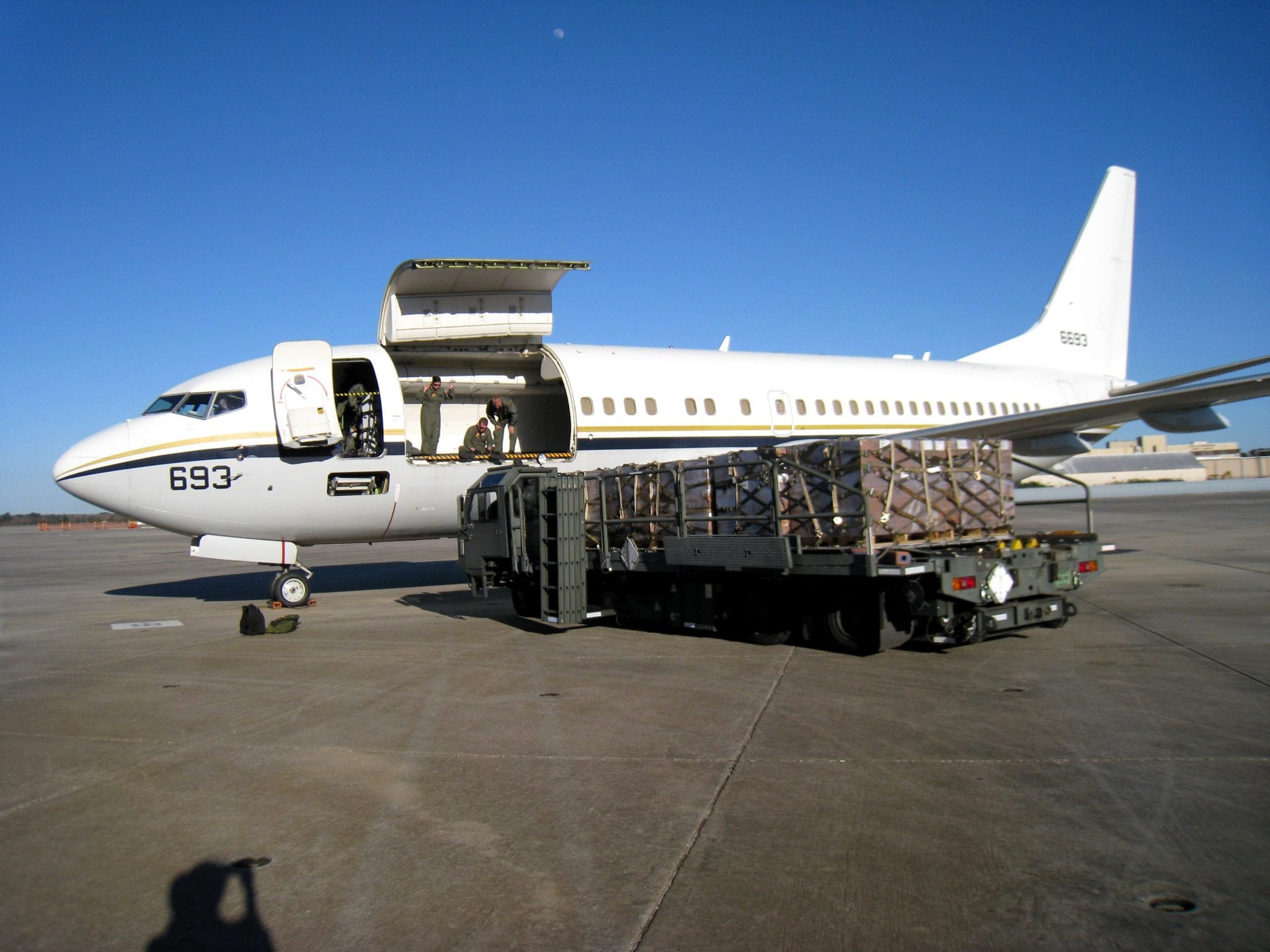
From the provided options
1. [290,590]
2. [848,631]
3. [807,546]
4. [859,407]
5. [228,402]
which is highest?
[228,402]

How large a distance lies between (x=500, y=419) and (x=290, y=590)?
4461mm

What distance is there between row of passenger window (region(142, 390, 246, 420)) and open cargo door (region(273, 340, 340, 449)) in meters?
0.59

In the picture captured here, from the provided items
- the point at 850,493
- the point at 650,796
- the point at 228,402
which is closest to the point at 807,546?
the point at 850,493

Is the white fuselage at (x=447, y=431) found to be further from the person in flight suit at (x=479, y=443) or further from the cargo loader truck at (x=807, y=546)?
the cargo loader truck at (x=807, y=546)

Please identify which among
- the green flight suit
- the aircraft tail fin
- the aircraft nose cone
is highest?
the aircraft tail fin

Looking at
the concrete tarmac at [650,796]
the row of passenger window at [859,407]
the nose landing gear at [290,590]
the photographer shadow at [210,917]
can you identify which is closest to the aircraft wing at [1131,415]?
the row of passenger window at [859,407]

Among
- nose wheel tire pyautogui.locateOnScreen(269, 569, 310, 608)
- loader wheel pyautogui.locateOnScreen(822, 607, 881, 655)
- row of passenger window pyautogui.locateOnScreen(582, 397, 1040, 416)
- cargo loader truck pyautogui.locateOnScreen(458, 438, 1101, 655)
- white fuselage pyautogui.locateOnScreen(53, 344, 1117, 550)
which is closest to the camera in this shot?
cargo loader truck pyautogui.locateOnScreen(458, 438, 1101, 655)

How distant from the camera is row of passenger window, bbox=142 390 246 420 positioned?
14.4m

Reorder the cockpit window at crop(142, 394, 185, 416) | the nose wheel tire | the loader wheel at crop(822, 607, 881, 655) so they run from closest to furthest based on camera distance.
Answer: the loader wheel at crop(822, 607, 881, 655) → the cockpit window at crop(142, 394, 185, 416) → the nose wheel tire

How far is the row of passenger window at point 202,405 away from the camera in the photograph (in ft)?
47.3

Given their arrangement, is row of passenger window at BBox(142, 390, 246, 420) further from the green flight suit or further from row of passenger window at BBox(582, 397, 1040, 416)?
row of passenger window at BBox(582, 397, 1040, 416)

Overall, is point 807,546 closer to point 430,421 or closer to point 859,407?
point 430,421

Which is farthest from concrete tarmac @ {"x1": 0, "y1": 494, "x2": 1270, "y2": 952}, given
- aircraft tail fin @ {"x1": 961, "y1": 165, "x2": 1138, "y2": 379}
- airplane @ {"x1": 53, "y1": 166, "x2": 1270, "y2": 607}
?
aircraft tail fin @ {"x1": 961, "y1": 165, "x2": 1138, "y2": 379}

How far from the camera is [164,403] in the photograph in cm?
1469
